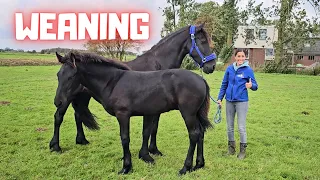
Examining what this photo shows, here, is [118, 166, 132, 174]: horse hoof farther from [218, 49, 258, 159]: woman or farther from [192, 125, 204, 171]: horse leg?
[218, 49, 258, 159]: woman

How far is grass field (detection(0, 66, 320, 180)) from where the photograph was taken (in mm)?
4711

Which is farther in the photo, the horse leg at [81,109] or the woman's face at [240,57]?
the horse leg at [81,109]

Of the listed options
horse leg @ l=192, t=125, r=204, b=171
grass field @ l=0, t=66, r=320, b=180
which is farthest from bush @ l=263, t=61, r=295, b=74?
horse leg @ l=192, t=125, r=204, b=171

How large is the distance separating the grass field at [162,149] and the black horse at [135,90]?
58 centimetres

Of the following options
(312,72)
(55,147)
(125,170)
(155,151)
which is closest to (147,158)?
(155,151)

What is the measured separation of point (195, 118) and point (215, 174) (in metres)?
0.95

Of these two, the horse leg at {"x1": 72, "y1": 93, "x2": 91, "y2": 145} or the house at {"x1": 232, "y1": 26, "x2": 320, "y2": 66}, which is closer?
the horse leg at {"x1": 72, "y1": 93, "x2": 91, "y2": 145}

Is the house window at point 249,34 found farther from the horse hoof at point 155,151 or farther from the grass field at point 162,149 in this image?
the horse hoof at point 155,151

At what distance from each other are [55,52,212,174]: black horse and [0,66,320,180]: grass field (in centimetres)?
58

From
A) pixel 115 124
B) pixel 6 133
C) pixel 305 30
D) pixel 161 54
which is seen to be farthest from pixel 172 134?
pixel 305 30

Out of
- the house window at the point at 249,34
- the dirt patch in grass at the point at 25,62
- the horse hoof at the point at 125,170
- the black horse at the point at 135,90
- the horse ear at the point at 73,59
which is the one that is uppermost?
the house window at the point at 249,34

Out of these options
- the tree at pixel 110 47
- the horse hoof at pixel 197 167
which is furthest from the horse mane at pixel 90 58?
the tree at pixel 110 47

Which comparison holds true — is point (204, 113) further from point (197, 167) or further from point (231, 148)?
point (231, 148)

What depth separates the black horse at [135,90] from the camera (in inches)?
175
